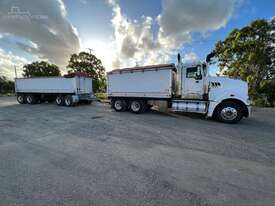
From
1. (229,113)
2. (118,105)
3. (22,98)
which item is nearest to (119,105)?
(118,105)

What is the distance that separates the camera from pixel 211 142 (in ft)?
14.6

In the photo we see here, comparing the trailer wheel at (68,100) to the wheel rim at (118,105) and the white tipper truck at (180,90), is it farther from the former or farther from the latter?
the wheel rim at (118,105)

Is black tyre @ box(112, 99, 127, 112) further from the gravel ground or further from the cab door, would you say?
the gravel ground

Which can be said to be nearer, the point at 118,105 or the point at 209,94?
the point at 209,94

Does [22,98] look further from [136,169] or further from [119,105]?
[136,169]

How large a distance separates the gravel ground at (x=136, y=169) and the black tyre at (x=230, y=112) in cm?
206

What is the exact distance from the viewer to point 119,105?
10195 mm

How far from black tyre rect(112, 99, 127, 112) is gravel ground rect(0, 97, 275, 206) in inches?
200

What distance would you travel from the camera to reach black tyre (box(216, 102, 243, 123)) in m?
6.99

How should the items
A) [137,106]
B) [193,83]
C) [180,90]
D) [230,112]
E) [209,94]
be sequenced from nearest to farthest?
[230,112] < [209,94] < [193,83] < [180,90] < [137,106]

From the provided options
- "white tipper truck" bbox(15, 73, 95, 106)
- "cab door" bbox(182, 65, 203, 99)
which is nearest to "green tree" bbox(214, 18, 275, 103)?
"cab door" bbox(182, 65, 203, 99)

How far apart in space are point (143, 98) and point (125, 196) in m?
7.44

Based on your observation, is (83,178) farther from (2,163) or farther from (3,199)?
(2,163)

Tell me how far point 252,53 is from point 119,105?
1608 cm
